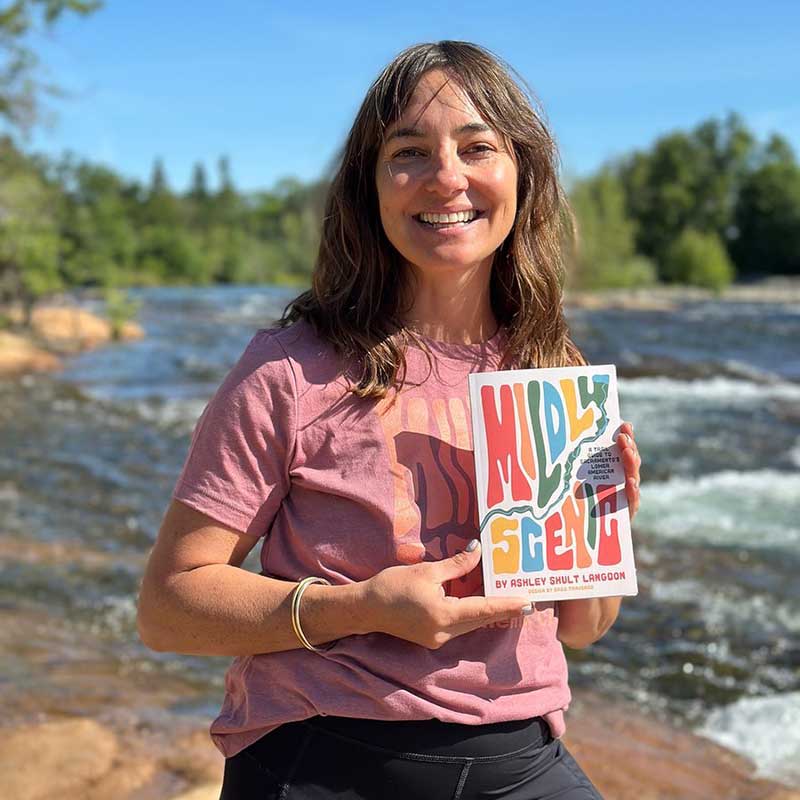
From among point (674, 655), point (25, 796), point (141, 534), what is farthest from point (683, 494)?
point (25, 796)

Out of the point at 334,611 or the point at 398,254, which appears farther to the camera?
the point at 398,254

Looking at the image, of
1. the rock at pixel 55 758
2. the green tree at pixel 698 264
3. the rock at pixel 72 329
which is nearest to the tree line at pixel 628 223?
the green tree at pixel 698 264

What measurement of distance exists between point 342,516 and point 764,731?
3461mm

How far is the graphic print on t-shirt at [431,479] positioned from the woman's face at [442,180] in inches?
9.3

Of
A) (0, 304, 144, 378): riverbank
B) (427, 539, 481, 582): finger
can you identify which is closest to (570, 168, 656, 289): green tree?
(0, 304, 144, 378): riverbank

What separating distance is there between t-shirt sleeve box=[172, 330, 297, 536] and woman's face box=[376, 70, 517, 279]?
31 centimetres

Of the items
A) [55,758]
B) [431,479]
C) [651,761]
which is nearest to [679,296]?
[651,761]

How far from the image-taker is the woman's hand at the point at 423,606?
4.57 feet

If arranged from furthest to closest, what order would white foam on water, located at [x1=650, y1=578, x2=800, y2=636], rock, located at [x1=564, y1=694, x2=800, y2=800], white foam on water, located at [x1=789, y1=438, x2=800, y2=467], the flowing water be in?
white foam on water, located at [x1=789, y1=438, x2=800, y2=467]
white foam on water, located at [x1=650, y1=578, x2=800, y2=636]
the flowing water
rock, located at [x1=564, y1=694, x2=800, y2=800]

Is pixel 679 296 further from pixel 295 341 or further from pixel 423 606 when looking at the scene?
pixel 423 606

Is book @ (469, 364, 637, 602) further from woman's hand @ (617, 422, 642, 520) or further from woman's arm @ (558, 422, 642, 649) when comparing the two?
woman's arm @ (558, 422, 642, 649)

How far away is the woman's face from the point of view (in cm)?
157

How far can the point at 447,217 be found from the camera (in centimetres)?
159

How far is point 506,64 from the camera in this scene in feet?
5.49
